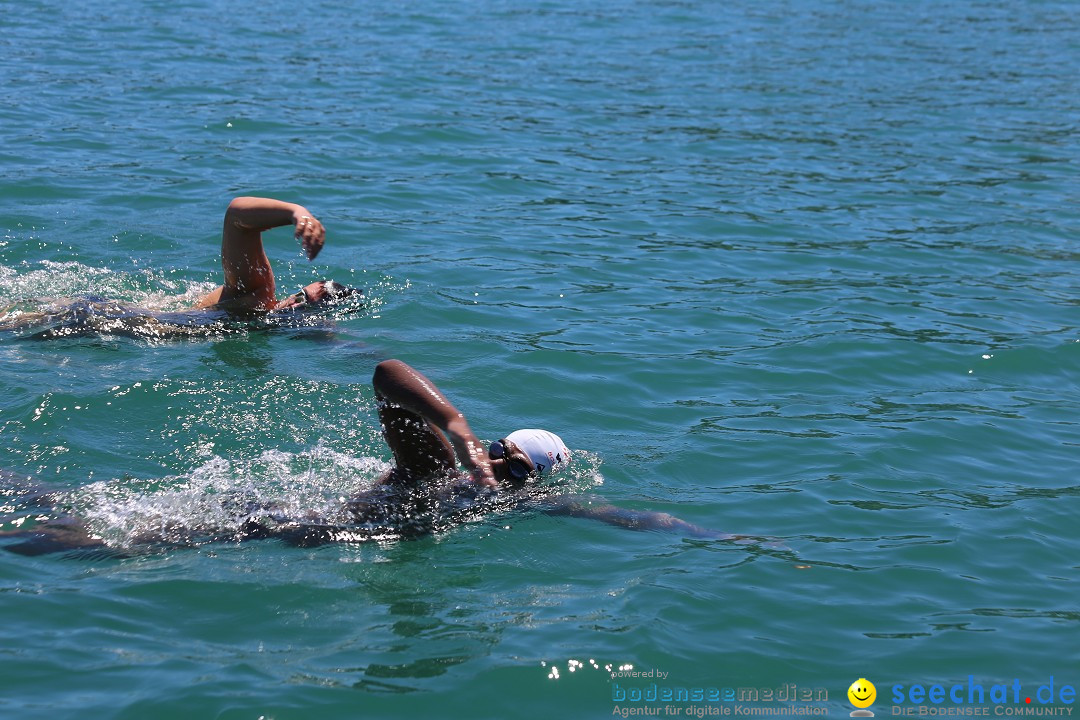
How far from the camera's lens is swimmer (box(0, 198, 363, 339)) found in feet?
27.5

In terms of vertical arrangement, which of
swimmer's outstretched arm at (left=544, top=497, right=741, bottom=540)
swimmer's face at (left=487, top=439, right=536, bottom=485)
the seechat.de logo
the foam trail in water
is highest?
swimmer's face at (left=487, top=439, right=536, bottom=485)

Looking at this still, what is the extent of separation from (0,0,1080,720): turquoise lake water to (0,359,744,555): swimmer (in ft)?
0.37

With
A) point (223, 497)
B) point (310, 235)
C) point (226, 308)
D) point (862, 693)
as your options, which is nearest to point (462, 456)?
point (223, 497)

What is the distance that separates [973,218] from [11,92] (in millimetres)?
12067

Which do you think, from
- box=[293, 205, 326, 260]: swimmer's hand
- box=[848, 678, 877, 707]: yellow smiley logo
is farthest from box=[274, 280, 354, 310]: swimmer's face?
box=[848, 678, 877, 707]: yellow smiley logo

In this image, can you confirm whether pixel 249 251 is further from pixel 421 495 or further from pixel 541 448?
pixel 541 448

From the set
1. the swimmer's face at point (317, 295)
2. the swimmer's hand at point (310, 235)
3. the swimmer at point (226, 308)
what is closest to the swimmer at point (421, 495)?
the swimmer's hand at point (310, 235)

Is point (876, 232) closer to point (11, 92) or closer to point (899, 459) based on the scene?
point (899, 459)

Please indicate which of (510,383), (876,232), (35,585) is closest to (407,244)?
(510,383)

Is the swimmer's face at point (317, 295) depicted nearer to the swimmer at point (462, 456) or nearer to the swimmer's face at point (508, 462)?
the swimmer at point (462, 456)

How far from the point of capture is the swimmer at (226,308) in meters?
8.38

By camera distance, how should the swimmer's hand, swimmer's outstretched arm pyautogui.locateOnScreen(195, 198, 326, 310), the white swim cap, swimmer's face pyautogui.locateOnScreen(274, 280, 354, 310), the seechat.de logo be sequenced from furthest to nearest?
swimmer's face pyautogui.locateOnScreen(274, 280, 354, 310)
swimmer's outstretched arm pyautogui.locateOnScreen(195, 198, 326, 310)
the swimmer's hand
the white swim cap
the seechat.de logo

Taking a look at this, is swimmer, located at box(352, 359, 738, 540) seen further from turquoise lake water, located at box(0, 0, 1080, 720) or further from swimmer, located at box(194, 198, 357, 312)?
swimmer, located at box(194, 198, 357, 312)

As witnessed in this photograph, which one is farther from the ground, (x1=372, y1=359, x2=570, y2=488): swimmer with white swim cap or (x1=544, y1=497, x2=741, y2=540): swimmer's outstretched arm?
(x1=372, y1=359, x2=570, y2=488): swimmer with white swim cap
